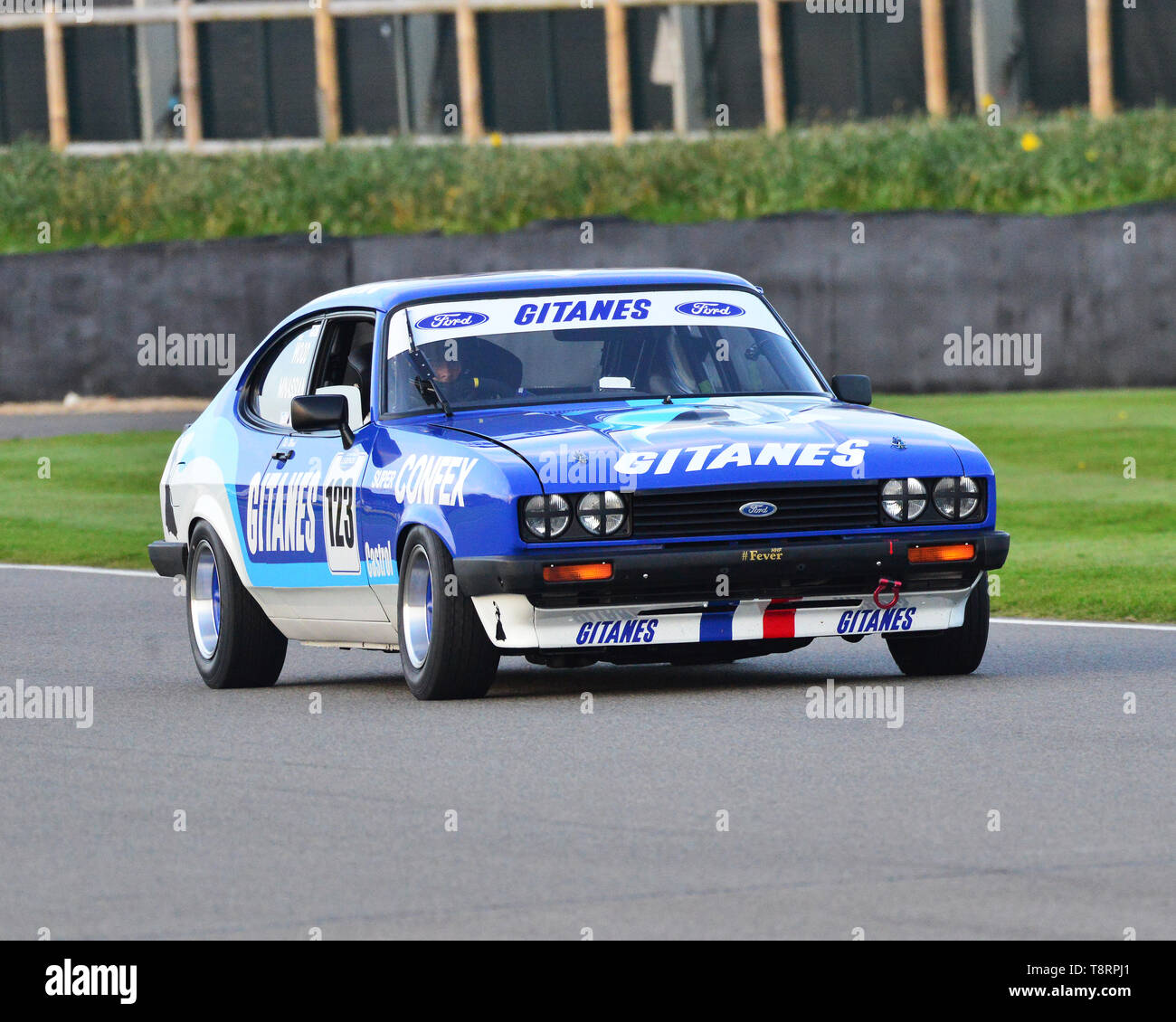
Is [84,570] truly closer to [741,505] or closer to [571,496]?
[571,496]

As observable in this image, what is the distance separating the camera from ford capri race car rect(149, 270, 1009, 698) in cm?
1052

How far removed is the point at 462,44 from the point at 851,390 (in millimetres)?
34039

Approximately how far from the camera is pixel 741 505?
10.6 m

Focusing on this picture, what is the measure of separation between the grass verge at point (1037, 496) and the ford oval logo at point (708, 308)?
329 centimetres

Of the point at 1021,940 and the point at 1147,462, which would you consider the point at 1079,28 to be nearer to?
the point at 1147,462

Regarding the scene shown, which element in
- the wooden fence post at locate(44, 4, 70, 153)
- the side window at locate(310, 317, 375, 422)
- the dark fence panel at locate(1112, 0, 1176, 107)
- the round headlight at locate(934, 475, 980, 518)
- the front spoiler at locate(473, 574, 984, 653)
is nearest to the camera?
the front spoiler at locate(473, 574, 984, 653)

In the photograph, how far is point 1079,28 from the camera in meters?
41.0

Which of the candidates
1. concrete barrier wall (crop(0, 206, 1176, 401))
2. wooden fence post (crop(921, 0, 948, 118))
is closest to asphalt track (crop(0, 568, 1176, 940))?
concrete barrier wall (crop(0, 206, 1176, 401))

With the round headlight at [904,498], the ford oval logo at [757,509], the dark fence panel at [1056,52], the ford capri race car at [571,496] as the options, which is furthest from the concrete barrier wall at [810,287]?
the ford oval logo at [757,509]

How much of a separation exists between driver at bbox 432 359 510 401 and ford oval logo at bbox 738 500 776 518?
1394 mm

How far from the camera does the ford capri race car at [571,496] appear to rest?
10516 millimetres

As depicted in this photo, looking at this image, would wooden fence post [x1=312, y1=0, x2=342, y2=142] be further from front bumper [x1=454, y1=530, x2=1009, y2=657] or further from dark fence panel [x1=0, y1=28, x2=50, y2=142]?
front bumper [x1=454, y1=530, x2=1009, y2=657]
